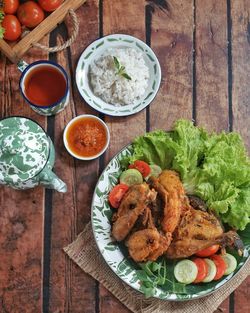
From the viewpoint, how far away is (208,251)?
2611mm

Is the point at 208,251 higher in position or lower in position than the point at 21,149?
lower

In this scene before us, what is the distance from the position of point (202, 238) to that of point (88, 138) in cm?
75

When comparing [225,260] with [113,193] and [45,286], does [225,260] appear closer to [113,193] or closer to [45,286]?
[113,193]

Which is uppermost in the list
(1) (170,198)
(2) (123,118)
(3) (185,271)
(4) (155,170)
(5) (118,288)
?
(2) (123,118)

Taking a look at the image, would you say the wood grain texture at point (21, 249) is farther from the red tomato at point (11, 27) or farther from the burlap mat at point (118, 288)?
the red tomato at point (11, 27)

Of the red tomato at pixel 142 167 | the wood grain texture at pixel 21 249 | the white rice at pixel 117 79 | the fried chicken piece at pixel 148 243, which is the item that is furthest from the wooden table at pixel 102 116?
the fried chicken piece at pixel 148 243

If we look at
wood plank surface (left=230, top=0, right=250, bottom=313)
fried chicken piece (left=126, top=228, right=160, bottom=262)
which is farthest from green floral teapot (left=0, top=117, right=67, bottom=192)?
wood plank surface (left=230, top=0, right=250, bottom=313)

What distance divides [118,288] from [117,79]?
106 centimetres

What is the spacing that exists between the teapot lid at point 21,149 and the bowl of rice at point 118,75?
0.43 meters

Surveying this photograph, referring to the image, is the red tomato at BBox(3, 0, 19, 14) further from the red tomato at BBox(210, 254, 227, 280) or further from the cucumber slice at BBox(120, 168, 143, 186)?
the red tomato at BBox(210, 254, 227, 280)

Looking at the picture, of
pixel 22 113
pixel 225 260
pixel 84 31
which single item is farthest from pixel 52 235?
pixel 84 31

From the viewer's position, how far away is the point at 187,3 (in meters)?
2.97

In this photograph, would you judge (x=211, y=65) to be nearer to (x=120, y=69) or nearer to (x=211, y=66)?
(x=211, y=66)

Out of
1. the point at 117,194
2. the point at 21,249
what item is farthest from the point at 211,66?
the point at 21,249
